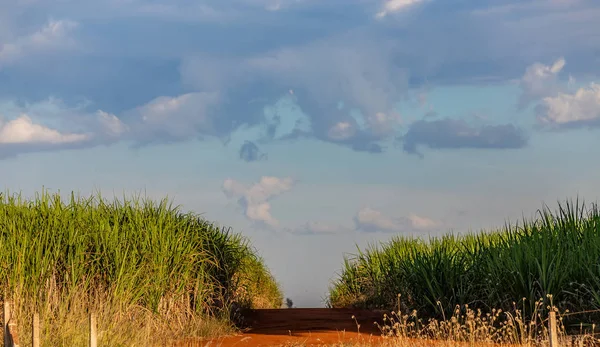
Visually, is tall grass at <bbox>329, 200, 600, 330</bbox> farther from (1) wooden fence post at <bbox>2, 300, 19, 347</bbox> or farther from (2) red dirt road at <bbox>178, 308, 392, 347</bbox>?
(1) wooden fence post at <bbox>2, 300, 19, 347</bbox>

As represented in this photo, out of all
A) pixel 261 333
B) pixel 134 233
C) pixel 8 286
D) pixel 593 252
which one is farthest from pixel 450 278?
pixel 8 286

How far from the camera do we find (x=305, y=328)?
15320mm

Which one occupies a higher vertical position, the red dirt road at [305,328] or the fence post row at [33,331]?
the fence post row at [33,331]

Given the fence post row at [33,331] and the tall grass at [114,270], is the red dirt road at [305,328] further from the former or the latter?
the fence post row at [33,331]

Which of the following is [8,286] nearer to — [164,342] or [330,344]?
[164,342]

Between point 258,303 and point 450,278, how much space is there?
10.1 m

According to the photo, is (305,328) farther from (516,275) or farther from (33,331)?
(33,331)

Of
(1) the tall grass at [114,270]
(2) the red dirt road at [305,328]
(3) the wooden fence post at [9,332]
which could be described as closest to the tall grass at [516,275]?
(2) the red dirt road at [305,328]

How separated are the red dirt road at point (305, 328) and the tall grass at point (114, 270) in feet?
2.83

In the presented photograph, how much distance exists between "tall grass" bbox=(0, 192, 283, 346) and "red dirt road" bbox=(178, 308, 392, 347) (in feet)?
2.83

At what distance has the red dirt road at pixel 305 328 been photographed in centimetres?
1345

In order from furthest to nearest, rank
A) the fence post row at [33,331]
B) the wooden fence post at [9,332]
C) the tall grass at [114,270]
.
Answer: the tall grass at [114,270]
the wooden fence post at [9,332]
the fence post row at [33,331]

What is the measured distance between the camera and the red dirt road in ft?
44.1

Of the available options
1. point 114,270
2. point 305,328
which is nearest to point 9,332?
point 114,270
